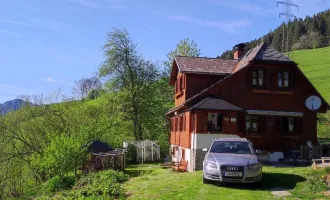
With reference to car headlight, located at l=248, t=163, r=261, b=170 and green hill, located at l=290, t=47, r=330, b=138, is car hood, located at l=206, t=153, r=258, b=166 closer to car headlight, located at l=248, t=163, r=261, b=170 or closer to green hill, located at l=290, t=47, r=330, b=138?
car headlight, located at l=248, t=163, r=261, b=170

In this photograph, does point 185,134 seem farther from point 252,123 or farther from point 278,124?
point 278,124

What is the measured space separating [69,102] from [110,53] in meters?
9.27

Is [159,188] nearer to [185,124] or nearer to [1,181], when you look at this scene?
[185,124]

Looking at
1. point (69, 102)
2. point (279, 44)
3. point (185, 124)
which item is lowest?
point (185, 124)

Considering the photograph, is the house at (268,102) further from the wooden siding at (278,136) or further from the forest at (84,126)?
the forest at (84,126)

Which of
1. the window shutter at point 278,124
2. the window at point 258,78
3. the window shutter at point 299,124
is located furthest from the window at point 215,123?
the window shutter at point 299,124

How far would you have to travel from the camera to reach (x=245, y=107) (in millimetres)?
23484

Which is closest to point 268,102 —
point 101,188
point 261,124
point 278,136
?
point 261,124

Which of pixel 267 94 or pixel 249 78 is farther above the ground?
pixel 249 78

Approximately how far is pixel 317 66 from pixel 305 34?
28.4 meters

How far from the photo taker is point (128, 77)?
41406 mm

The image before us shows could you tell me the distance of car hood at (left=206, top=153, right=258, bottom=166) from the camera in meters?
13.1

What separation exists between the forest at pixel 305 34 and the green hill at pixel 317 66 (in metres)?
5.97

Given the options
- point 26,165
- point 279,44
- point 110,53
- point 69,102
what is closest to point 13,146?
point 26,165
